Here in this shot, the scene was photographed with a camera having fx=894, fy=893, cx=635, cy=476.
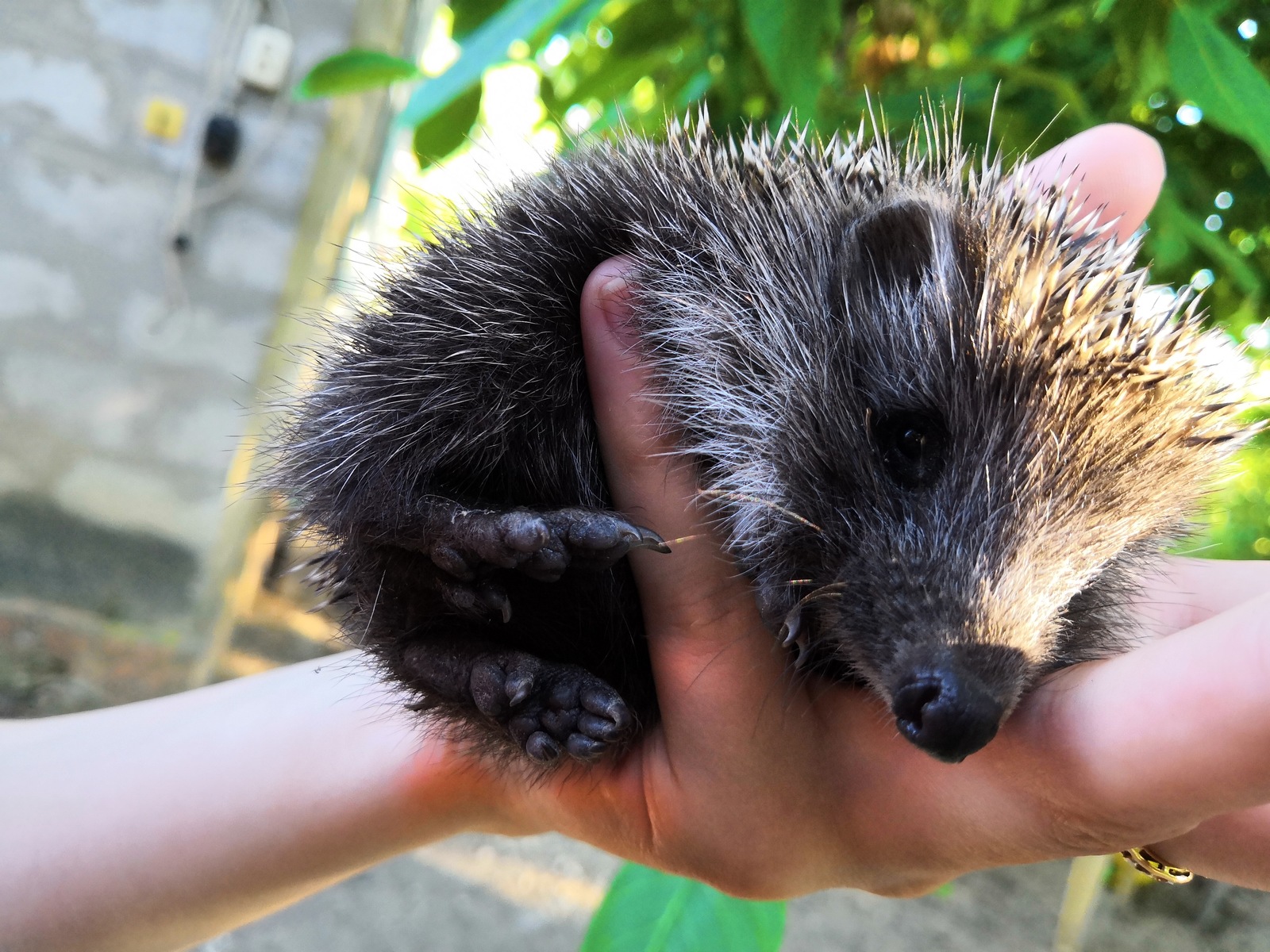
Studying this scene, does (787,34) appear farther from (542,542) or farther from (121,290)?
(121,290)

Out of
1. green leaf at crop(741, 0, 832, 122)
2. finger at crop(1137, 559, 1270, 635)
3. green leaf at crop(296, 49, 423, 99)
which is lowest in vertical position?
finger at crop(1137, 559, 1270, 635)

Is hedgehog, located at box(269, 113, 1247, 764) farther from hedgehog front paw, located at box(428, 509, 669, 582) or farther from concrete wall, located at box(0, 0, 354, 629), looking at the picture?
concrete wall, located at box(0, 0, 354, 629)

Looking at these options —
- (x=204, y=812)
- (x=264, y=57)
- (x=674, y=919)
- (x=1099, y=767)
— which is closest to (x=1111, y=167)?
(x=1099, y=767)

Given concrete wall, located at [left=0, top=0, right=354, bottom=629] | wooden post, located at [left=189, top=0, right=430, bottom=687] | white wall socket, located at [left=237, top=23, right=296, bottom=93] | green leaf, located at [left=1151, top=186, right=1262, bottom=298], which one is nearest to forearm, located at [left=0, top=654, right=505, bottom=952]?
green leaf, located at [left=1151, top=186, right=1262, bottom=298]

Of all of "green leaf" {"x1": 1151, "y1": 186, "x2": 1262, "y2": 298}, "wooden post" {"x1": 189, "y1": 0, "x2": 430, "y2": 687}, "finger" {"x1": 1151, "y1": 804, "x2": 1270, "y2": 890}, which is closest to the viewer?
"finger" {"x1": 1151, "y1": 804, "x2": 1270, "y2": 890}

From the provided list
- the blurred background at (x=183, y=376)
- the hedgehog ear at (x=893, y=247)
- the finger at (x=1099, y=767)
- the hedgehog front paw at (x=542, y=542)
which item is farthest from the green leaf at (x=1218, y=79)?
the blurred background at (x=183, y=376)
